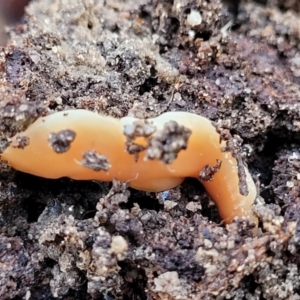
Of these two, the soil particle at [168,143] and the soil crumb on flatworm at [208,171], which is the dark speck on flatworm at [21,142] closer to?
the soil particle at [168,143]

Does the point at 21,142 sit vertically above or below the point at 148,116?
below

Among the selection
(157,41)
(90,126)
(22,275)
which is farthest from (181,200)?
(157,41)

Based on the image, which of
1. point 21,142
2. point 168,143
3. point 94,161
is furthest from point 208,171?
point 21,142

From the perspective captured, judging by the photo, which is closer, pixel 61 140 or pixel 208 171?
pixel 61 140

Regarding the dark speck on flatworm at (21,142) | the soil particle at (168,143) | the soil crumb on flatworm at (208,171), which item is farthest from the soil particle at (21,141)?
the soil crumb on flatworm at (208,171)

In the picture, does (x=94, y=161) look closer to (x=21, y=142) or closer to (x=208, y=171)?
(x=21, y=142)

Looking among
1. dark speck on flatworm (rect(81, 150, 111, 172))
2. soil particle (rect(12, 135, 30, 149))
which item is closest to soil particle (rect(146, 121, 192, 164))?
dark speck on flatworm (rect(81, 150, 111, 172))
